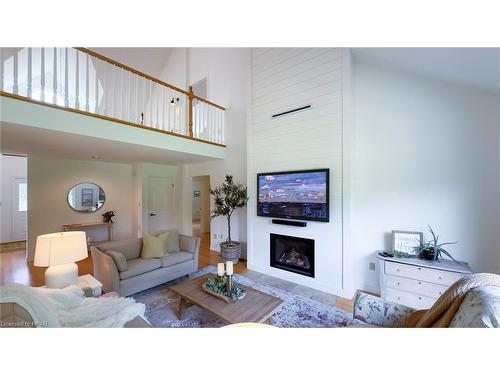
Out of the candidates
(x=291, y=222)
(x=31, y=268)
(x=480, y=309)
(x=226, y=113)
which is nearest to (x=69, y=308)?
(x=480, y=309)

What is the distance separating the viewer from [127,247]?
2.85 metres

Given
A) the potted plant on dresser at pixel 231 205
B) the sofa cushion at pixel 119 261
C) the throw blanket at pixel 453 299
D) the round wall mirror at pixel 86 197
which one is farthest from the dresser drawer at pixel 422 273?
the round wall mirror at pixel 86 197

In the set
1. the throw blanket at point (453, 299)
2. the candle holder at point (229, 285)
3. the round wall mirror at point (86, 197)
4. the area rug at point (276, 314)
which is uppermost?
the round wall mirror at point (86, 197)

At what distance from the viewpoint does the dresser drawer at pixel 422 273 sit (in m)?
1.97

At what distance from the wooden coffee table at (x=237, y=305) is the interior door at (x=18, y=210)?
6.25m

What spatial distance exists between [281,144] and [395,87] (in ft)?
5.28

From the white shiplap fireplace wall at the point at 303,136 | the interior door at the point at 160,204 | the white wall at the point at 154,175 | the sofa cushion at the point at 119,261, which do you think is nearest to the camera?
the sofa cushion at the point at 119,261

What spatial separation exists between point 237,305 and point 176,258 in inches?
61.5

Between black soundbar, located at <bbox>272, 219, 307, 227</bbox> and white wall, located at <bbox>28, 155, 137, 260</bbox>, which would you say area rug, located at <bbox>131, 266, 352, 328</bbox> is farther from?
white wall, located at <bbox>28, 155, 137, 260</bbox>

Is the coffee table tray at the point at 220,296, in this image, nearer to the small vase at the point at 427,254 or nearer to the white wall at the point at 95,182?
the small vase at the point at 427,254

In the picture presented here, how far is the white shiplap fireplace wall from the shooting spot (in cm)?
264
